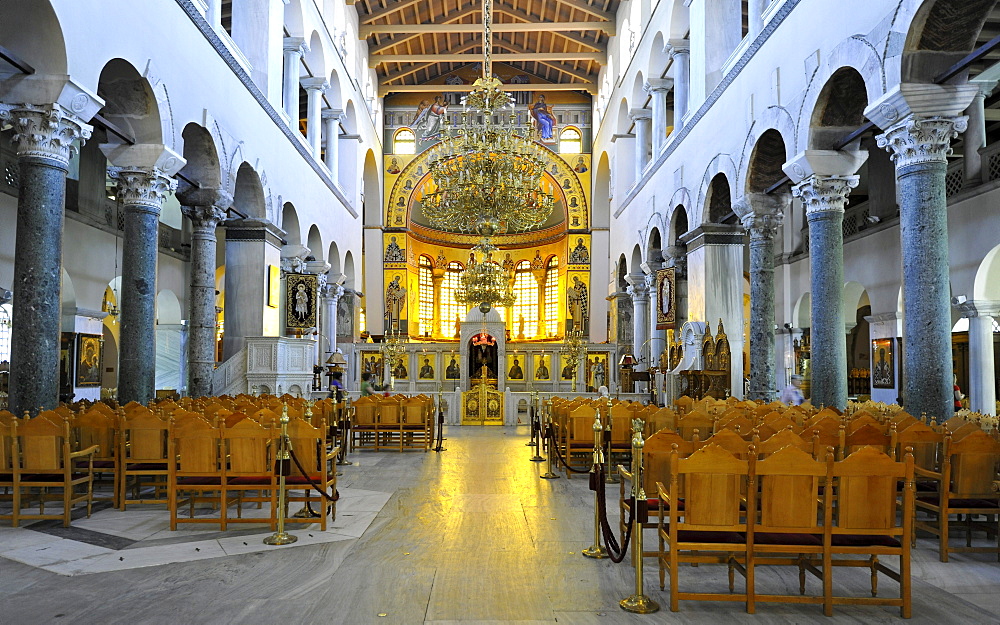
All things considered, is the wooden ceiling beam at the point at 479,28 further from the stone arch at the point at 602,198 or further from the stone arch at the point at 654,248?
the stone arch at the point at 654,248

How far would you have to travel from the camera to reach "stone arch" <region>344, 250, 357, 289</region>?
81.7 feet

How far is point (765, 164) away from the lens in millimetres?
12180

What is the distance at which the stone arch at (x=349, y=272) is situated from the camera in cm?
2489

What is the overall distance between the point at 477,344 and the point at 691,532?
19.0 metres

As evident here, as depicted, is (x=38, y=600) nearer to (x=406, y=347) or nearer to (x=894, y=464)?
(x=894, y=464)

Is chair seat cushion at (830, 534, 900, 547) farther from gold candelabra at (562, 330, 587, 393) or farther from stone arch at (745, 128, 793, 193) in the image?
gold candelabra at (562, 330, 587, 393)

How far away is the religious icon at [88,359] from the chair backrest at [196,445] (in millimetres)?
11473

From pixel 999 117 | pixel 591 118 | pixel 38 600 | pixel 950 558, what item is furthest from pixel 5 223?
pixel 591 118

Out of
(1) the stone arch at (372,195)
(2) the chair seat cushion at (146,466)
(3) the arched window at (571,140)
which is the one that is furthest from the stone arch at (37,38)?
(3) the arched window at (571,140)

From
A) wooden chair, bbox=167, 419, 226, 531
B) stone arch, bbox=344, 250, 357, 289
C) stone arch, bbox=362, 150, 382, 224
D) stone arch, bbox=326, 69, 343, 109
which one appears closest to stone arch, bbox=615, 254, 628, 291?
stone arch, bbox=344, 250, 357, 289

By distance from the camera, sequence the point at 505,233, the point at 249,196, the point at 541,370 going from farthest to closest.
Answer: the point at 541,370
the point at 505,233
the point at 249,196

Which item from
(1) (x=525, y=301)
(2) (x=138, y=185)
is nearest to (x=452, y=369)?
(1) (x=525, y=301)

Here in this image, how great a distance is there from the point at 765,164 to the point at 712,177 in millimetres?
1783

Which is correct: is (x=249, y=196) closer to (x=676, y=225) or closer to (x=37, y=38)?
(x=37, y=38)
